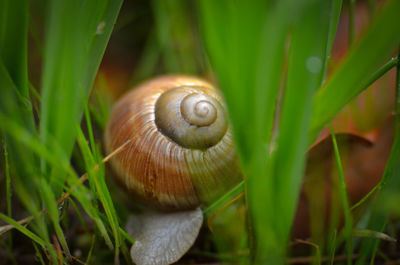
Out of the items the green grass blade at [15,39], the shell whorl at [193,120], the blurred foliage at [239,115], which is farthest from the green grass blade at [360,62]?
the green grass blade at [15,39]

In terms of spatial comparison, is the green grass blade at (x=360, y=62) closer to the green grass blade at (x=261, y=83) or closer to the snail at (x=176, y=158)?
the green grass blade at (x=261, y=83)

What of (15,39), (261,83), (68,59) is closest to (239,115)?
(261,83)

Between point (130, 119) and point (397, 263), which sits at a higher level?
point (130, 119)

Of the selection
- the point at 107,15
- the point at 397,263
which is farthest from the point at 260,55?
the point at 397,263

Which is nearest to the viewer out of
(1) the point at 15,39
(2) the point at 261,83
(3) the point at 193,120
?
(2) the point at 261,83

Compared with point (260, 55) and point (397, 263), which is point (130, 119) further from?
point (397, 263)

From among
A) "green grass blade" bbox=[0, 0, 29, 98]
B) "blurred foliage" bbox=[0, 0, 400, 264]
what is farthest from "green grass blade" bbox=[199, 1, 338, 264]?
"green grass blade" bbox=[0, 0, 29, 98]

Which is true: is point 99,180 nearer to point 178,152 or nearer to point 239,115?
point 178,152
